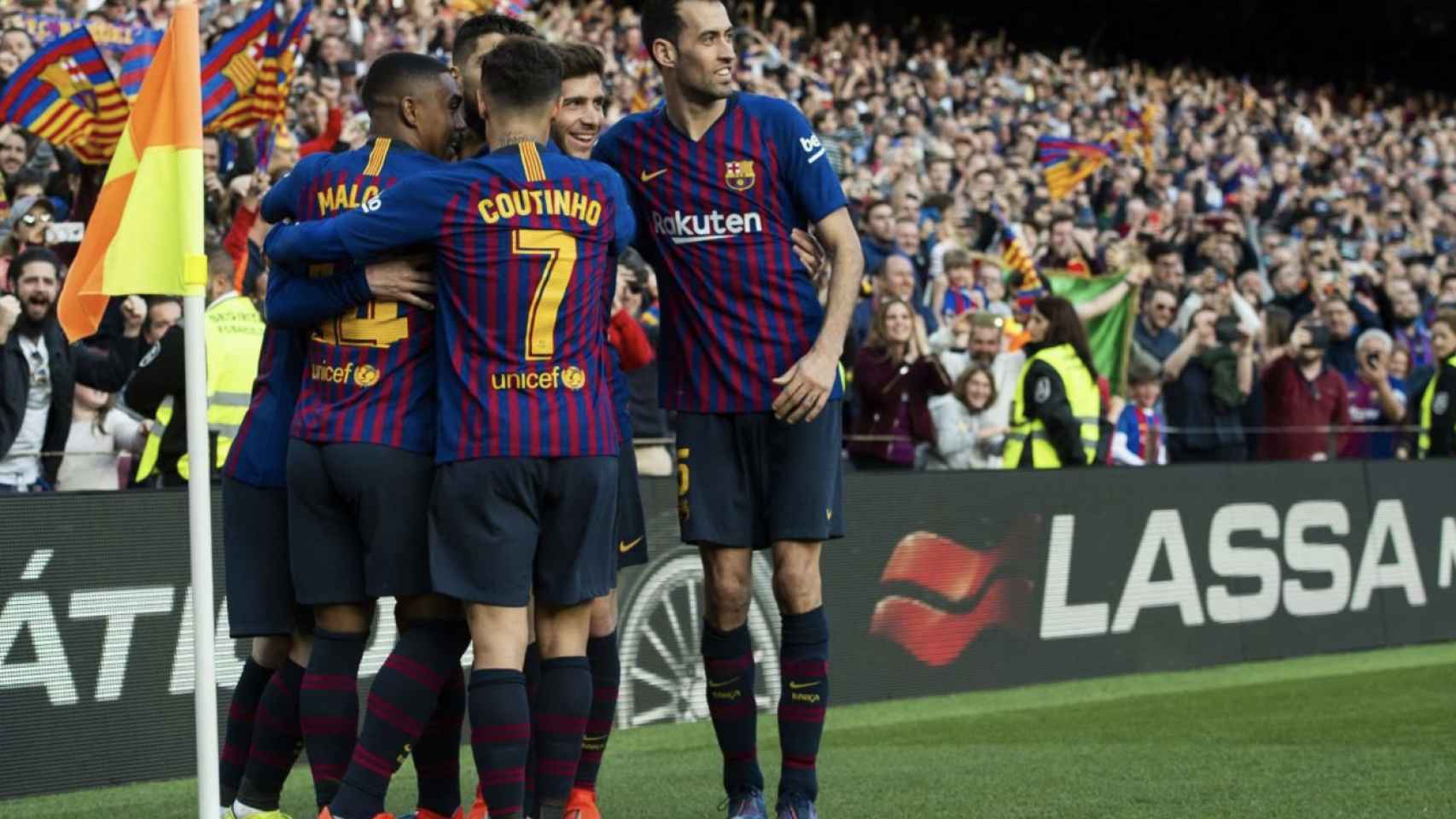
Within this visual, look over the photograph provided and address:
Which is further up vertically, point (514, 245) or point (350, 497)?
point (514, 245)

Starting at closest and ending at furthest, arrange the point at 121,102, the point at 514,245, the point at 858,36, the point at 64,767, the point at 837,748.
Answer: the point at 514,245 → the point at 64,767 → the point at 837,748 → the point at 121,102 → the point at 858,36

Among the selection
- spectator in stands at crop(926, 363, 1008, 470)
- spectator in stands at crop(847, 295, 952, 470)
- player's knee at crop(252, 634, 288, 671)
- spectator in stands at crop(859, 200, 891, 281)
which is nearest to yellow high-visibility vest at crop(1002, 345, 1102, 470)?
spectator in stands at crop(926, 363, 1008, 470)

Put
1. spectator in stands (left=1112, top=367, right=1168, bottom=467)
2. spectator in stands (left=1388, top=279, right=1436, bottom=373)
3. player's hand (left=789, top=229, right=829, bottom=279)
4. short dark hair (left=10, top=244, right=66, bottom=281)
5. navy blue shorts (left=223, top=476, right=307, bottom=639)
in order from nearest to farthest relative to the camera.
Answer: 1. navy blue shorts (left=223, top=476, right=307, bottom=639)
2. player's hand (left=789, top=229, right=829, bottom=279)
3. short dark hair (left=10, top=244, right=66, bottom=281)
4. spectator in stands (left=1112, top=367, right=1168, bottom=467)
5. spectator in stands (left=1388, top=279, right=1436, bottom=373)

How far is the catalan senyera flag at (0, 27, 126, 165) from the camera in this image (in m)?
11.3

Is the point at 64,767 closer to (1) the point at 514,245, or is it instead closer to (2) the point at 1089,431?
(1) the point at 514,245

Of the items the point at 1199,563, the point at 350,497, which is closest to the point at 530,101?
the point at 350,497

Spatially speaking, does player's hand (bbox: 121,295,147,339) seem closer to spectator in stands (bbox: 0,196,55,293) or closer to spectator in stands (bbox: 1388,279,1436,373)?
spectator in stands (bbox: 0,196,55,293)

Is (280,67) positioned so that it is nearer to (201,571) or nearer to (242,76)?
(242,76)

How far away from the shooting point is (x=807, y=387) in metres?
5.91

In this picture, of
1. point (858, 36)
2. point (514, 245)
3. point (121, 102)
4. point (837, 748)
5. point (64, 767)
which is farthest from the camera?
point (858, 36)

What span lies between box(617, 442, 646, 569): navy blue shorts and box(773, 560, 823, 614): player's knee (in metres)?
0.43

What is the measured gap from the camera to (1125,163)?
2289 cm

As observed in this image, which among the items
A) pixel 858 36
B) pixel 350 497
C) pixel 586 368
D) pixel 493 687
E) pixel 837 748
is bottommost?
pixel 837 748

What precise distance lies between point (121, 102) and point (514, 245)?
7045 millimetres
